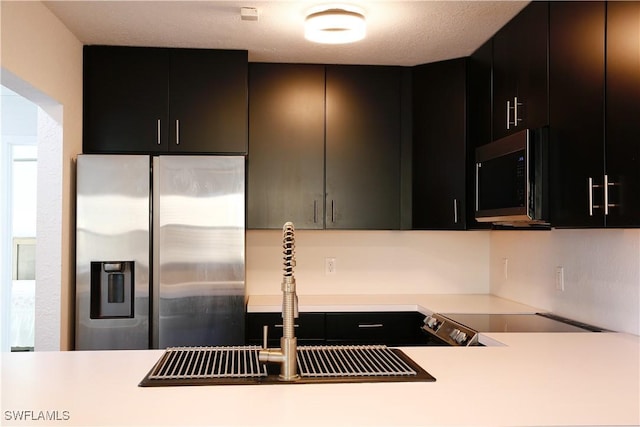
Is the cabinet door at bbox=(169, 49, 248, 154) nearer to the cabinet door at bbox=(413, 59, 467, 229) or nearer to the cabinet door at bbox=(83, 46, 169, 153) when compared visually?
the cabinet door at bbox=(83, 46, 169, 153)

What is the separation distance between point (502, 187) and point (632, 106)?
85 cm

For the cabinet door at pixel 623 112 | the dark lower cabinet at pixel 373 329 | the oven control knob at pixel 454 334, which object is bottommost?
the dark lower cabinet at pixel 373 329

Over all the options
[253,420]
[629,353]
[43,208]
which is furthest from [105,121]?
[629,353]

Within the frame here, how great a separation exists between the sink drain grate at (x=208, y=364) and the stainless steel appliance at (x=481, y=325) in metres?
1.09

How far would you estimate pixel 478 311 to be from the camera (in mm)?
3160

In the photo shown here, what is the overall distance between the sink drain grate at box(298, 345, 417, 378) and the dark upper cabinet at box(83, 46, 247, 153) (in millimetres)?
1761

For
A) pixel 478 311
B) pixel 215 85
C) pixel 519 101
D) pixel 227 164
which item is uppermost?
pixel 215 85

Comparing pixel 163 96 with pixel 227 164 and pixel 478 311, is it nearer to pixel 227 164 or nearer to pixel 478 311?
pixel 227 164

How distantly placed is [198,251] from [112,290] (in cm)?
50

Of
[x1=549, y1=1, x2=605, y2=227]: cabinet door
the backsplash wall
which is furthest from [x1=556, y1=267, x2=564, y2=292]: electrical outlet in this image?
[x1=549, y1=1, x2=605, y2=227]: cabinet door

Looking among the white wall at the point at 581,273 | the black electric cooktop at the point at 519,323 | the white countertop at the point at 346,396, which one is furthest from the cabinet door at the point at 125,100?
the white wall at the point at 581,273

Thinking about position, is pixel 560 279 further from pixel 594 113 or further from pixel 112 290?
pixel 112 290

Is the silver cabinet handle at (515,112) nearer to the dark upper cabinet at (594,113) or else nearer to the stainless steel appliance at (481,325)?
the dark upper cabinet at (594,113)

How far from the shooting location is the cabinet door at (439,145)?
3371mm
